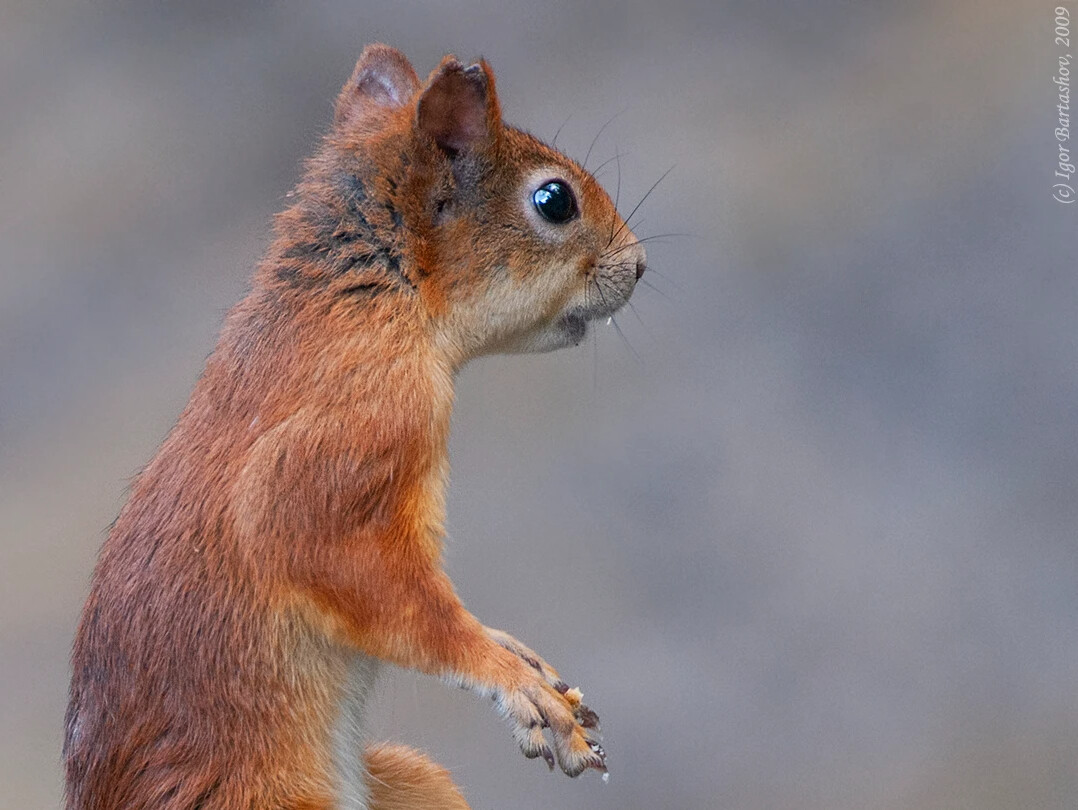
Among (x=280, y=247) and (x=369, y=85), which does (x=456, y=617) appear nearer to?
(x=280, y=247)

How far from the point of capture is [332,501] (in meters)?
2.38

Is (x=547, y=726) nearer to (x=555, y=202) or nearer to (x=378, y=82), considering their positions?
(x=555, y=202)

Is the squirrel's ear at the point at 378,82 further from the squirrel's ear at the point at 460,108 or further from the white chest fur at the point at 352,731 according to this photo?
the white chest fur at the point at 352,731

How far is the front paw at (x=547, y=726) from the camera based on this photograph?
2363 millimetres

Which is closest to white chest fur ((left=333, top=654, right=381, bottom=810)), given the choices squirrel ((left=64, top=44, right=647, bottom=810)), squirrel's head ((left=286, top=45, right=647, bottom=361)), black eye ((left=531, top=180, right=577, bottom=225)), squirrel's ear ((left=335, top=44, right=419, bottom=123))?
squirrel ((left=64, top=44, right=647, bottom=810))

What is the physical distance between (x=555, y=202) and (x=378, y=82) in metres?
0.49

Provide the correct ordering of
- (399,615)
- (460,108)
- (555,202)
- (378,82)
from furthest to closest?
(378,82) < (555,202) < (460,108) < (399,615)

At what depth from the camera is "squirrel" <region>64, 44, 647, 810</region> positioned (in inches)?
93.8

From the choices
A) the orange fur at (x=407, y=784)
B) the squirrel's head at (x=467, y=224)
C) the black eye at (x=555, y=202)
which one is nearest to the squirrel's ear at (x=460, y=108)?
the squirrel's head at (x=467, y=224)

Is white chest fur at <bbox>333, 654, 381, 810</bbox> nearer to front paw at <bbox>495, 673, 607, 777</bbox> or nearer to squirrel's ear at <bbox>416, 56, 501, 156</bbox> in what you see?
front paw at <bbox>495, 673, 607, 777</bbox>

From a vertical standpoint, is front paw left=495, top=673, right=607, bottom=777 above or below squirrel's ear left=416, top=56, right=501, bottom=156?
below

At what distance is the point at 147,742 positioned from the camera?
2.45 m

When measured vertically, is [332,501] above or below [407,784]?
above

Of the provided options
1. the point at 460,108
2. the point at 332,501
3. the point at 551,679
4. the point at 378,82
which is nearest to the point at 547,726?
the point at 551,679
